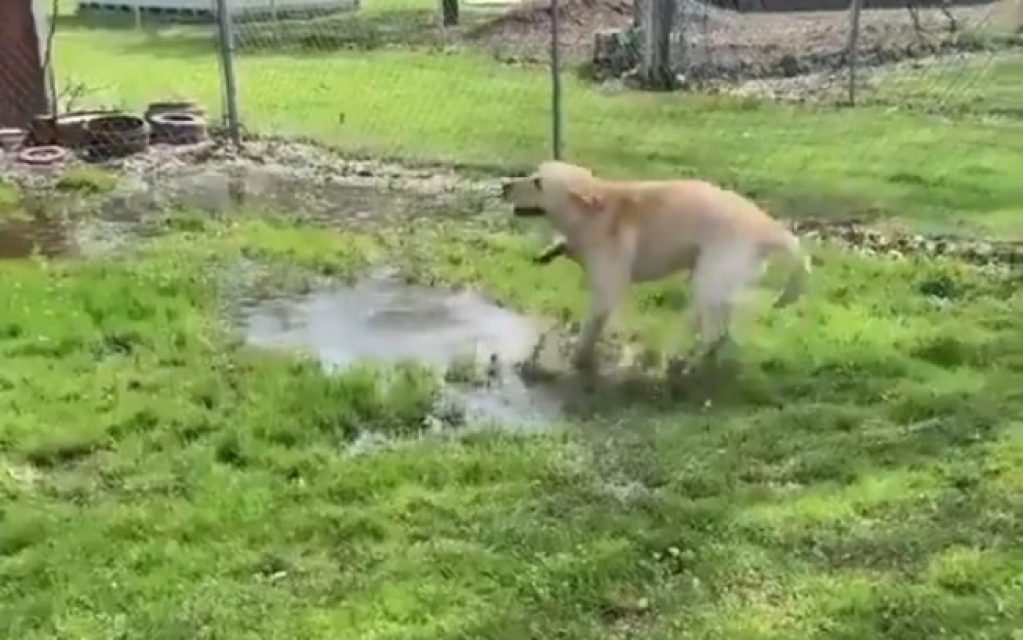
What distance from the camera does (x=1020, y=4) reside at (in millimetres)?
19438

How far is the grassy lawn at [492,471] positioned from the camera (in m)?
4.59

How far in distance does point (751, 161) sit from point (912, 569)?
7052 millimetres

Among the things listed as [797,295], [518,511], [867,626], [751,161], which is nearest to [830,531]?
[867,626]

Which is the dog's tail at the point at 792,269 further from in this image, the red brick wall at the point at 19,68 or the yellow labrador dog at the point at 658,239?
the red brick wall at the point at 19,68

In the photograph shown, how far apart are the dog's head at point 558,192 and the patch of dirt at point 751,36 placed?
9062mm

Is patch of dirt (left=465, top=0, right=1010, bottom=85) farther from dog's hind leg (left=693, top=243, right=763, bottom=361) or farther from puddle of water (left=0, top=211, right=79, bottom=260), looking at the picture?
dog's hind leg (left=693, top=243, right=763, bottom=361)

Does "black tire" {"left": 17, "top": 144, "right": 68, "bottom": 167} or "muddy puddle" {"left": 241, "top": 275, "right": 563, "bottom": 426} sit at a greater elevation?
"black tire" {"left": 17, "top": 144, "right": 68, "bottom": 167}

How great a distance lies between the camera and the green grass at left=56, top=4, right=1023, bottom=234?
1052cm

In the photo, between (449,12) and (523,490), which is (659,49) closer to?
(449,12)

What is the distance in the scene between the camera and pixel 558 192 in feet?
22.4

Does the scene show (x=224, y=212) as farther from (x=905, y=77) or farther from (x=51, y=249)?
(x=905, y=77)

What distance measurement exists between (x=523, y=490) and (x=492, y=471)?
201 millimetres

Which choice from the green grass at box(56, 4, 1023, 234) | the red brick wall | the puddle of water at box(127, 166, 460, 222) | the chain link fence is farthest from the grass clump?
the red brick wall

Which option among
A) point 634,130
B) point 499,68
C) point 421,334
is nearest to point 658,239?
point 421,334
